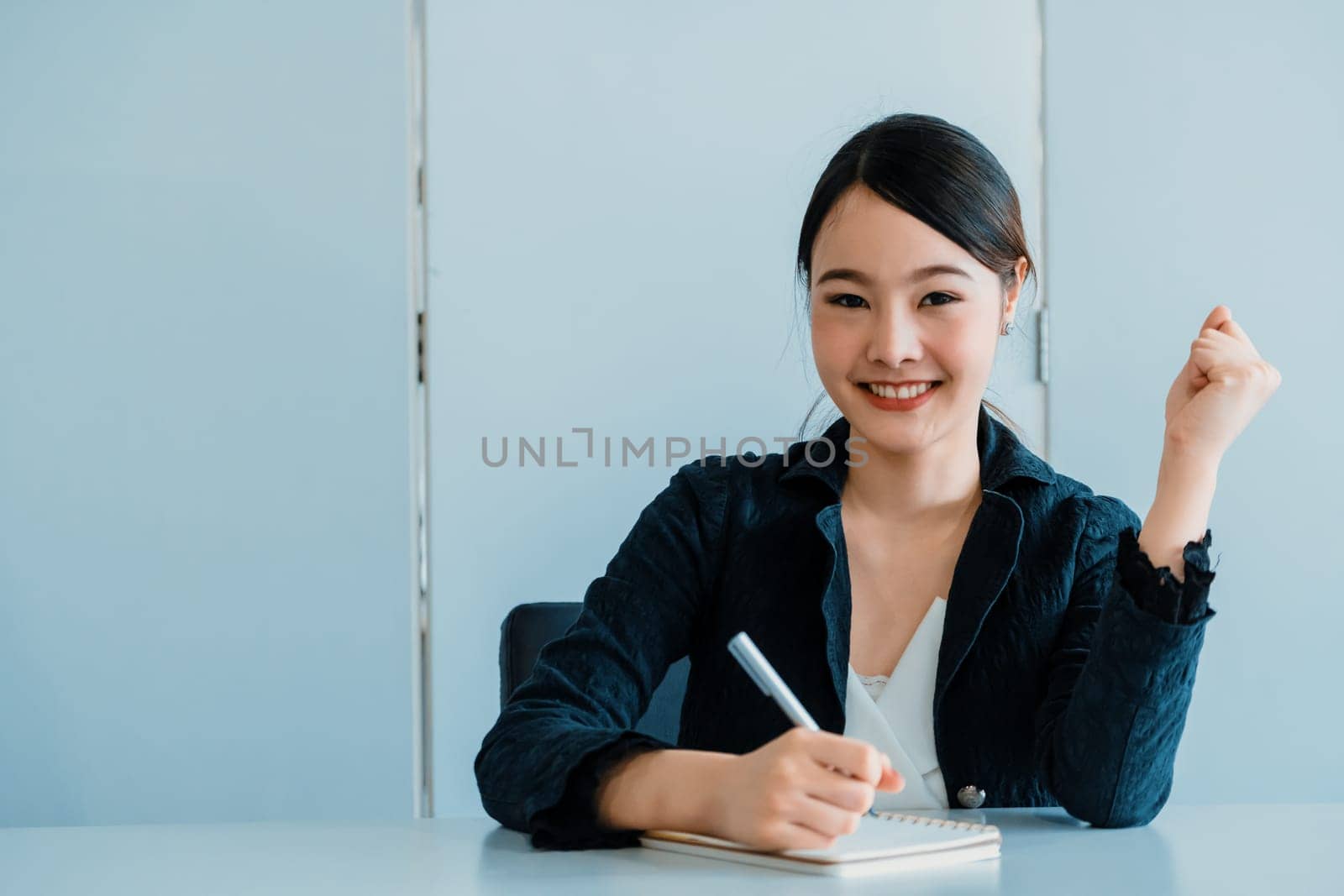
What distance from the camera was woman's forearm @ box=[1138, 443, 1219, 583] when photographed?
100cm

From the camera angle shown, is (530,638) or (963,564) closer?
(963,564)

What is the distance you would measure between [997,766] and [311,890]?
2.20 feet

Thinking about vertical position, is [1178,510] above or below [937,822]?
above

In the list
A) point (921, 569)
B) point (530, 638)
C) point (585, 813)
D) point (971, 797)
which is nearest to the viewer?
point (585, 813)

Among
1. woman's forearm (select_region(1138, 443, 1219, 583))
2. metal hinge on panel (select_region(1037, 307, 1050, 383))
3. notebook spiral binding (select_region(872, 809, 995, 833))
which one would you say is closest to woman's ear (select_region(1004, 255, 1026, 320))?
woman's forearm (select_region(1138, 443, 1219, 583))

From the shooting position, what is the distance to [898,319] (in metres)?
1.19

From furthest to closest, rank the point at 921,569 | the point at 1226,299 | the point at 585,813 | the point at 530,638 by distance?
the point at 1226,299
the point at 530,638
the point at 921,569
the point at 585,813

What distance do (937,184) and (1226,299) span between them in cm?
105

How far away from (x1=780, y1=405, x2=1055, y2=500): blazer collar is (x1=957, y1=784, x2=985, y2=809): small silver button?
30 centimetres

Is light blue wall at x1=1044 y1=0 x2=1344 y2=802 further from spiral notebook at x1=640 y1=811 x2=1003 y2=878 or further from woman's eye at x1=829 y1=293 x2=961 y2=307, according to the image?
spiral notebook at x1=640 y1=811 x2=1003 y2=878

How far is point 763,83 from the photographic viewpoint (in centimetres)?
202

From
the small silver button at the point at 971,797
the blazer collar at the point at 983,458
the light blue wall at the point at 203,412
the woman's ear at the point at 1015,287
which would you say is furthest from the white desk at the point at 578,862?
the light blue wall at the point at 203,412

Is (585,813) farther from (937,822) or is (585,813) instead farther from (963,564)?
(963,564)

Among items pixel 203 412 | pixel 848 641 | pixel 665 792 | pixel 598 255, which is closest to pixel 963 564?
pixel 848 641
